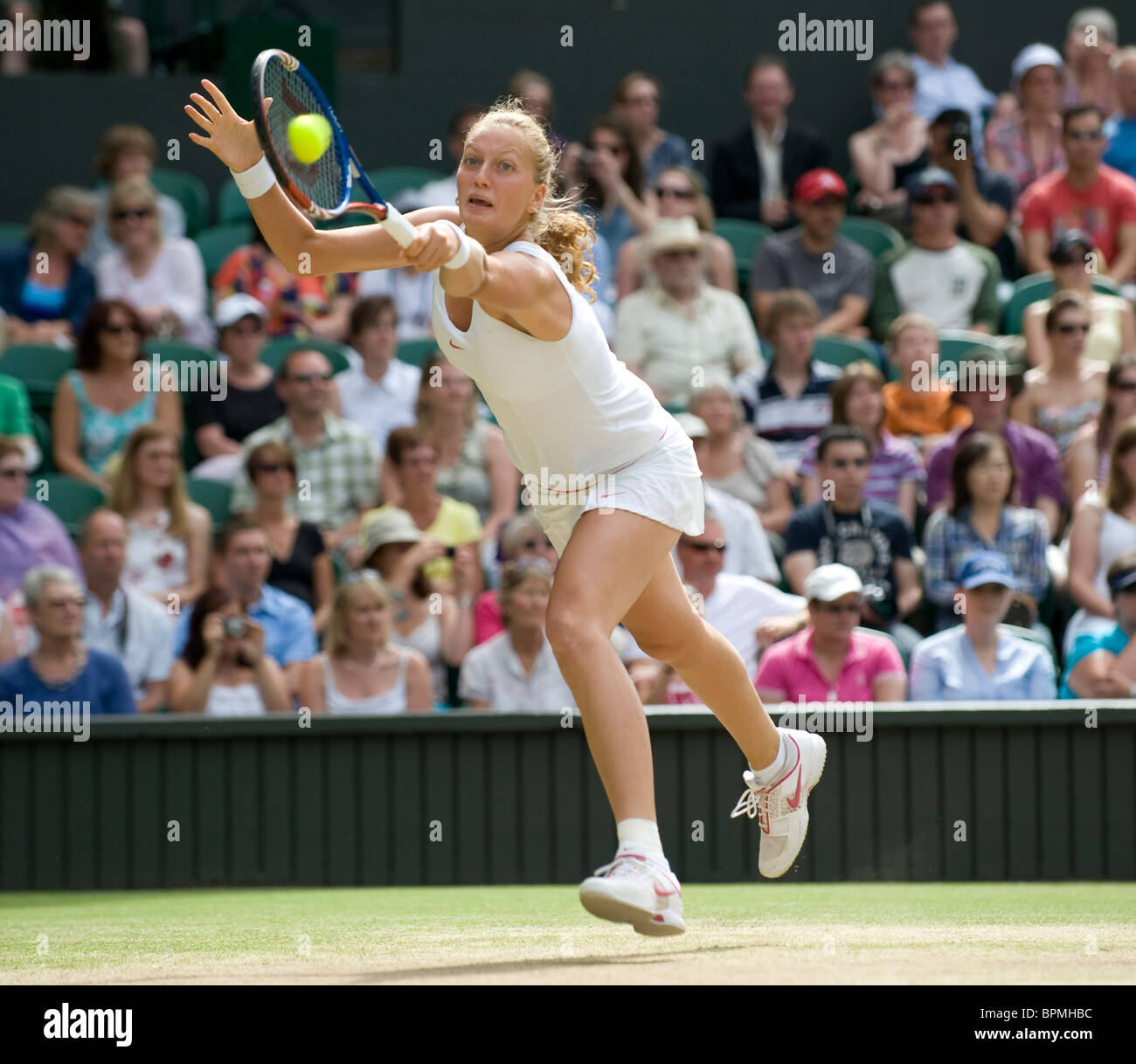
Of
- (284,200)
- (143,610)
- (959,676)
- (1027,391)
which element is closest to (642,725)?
(284,200)

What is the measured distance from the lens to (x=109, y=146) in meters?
9.14

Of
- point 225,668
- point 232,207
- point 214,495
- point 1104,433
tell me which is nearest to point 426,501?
point 214,495

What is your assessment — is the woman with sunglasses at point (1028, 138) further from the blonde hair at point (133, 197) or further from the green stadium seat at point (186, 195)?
the blonde hair at point (133, 197)

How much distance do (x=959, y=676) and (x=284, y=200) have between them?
12.5 ft

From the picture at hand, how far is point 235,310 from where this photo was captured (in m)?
8.15

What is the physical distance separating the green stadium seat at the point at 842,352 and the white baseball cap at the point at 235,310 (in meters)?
2.74

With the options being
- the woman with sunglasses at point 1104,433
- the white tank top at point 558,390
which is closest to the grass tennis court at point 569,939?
the white tank top at point 558,390

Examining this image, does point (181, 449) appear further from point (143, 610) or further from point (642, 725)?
point (642, 725)

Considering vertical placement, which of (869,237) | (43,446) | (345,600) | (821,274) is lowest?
(345,600)

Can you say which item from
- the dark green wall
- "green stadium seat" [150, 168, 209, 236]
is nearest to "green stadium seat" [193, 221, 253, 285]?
"green stadium seat" [150, 168, 209, 236]

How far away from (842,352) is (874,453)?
1141 millimetres

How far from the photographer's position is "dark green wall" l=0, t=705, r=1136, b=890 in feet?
20.6

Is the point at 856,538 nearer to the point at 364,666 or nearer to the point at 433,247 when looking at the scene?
the point at 364,666

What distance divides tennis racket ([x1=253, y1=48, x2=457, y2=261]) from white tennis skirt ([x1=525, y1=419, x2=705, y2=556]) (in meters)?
0.75
